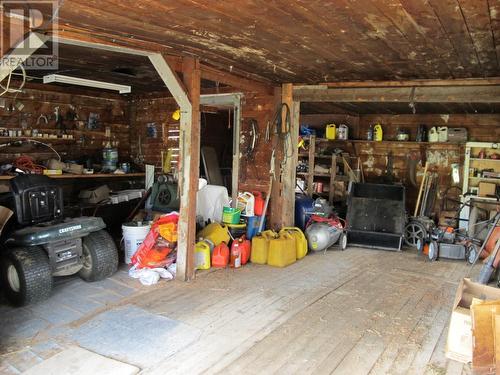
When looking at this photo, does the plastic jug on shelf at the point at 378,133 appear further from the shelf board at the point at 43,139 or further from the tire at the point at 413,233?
the shelf board at the point at 43,139

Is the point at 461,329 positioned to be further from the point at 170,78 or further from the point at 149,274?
the point at 170,78

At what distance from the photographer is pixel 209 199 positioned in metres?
5.76

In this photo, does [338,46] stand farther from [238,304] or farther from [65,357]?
[65,357]

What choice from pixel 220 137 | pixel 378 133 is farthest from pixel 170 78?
pixel 378 133

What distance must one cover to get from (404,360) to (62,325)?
2569 millimetres

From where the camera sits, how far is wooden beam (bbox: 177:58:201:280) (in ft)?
13.9

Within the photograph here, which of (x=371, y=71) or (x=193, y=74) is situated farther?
(x=371, y=71)

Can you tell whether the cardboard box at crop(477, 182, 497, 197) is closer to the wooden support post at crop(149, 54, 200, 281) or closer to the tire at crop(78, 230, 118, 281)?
the wooden support post at crop(149, 54, 200, 281)

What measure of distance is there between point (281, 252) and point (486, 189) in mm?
3902

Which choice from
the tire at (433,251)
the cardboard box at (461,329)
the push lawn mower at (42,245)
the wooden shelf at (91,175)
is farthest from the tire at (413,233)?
the wooden shelf at (91,175)

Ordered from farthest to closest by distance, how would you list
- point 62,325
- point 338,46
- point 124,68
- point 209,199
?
point 209,199 < point 124,68 < point 338,46 < point 62,325

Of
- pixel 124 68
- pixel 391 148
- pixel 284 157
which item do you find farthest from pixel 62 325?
pixel 391 148

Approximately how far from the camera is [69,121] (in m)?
6.65

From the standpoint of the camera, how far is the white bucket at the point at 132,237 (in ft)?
15.6
